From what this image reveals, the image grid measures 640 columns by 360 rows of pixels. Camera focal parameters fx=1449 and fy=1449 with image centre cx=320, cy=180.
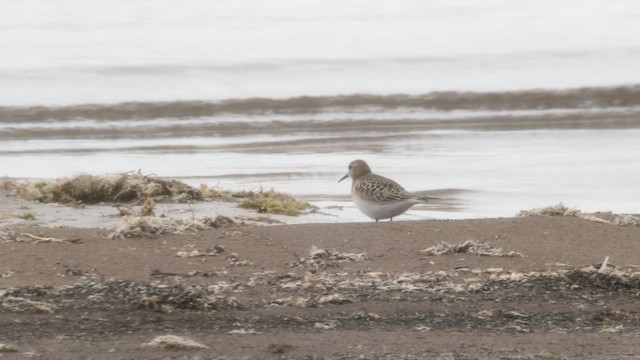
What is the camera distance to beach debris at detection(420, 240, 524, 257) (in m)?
8.19

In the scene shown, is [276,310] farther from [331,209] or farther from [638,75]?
[638,75]

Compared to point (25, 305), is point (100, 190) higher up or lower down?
higher up

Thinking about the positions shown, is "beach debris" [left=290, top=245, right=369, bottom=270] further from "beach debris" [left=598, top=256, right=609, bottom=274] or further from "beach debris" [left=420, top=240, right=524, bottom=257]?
"beach debris" [left=598, top=256, right=609, bottom=274]

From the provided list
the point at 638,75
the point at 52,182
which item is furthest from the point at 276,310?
the point at 638,75

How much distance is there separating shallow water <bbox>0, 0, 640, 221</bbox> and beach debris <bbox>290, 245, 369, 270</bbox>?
313 centimetres

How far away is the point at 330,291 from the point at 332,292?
0.02 metres

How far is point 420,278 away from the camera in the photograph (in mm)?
7625

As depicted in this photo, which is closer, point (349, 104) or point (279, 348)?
point (279, 348)

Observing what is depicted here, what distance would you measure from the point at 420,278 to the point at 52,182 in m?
4.56

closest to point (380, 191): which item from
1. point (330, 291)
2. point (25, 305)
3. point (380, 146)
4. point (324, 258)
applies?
point (324, 258)

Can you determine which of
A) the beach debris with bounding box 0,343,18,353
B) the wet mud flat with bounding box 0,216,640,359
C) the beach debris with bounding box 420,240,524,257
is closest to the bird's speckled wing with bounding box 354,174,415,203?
the wet mud flat with bounding box 0,216,640,359

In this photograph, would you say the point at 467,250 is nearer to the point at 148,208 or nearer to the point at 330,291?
the point at 330,291

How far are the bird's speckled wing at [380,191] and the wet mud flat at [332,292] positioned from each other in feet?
6.34

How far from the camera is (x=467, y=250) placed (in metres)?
8.24
